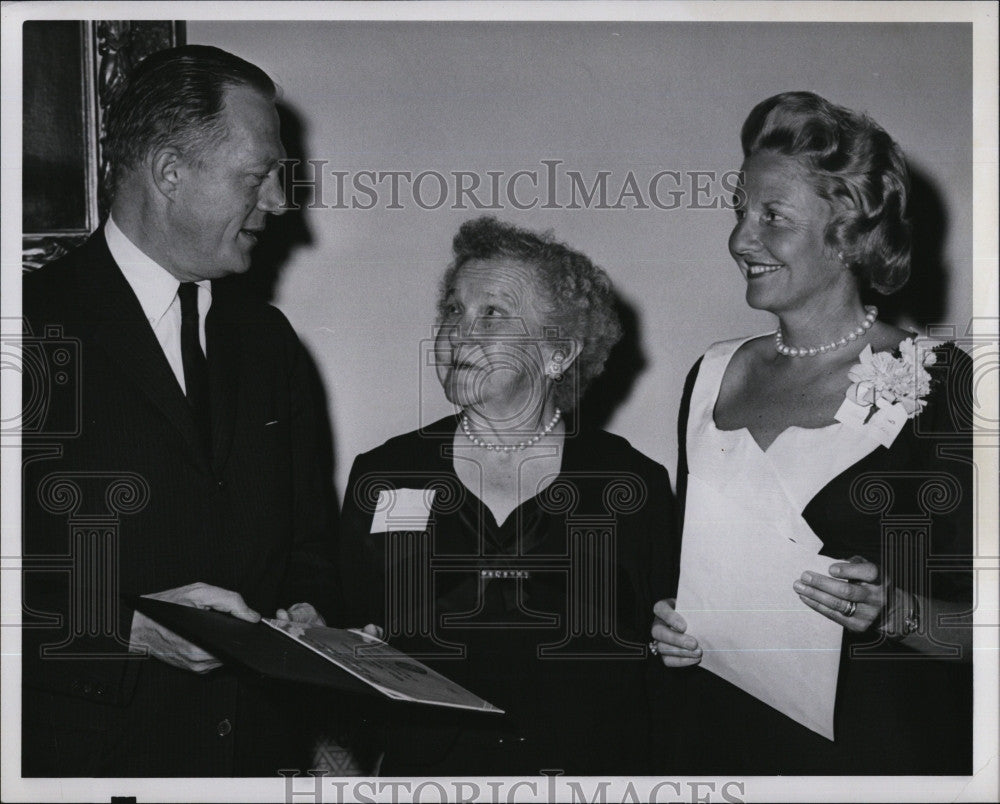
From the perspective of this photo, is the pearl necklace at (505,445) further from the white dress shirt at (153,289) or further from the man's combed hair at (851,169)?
the man's combed hair at (851,169)

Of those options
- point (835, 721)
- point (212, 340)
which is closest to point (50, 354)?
point (212, 340)

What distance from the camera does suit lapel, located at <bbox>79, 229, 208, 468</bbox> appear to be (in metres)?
2.04

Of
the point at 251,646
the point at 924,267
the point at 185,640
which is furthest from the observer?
the point at 924,267

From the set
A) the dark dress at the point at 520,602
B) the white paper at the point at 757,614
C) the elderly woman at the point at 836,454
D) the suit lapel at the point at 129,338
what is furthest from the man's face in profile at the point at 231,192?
the white paper at the point at 757,614

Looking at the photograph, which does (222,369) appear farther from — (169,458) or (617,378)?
(617,378)

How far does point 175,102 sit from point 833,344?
1.34 metres

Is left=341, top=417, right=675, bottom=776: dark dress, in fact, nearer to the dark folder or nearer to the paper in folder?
the paper in folder

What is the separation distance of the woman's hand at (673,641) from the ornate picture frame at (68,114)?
133 cm

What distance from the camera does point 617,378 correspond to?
6.93 ft

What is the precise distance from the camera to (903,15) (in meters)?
2.17

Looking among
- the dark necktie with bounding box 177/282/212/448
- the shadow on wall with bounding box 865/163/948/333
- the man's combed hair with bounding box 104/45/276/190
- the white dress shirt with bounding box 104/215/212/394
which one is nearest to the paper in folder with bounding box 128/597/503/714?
the dark necktie with bounding box 177/282/212/448

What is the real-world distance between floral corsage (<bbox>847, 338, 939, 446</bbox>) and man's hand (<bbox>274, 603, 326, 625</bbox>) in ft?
3.60

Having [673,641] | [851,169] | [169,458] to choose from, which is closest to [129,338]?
[169,458]

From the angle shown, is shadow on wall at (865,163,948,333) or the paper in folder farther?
shadow on wall at (865,163,948,333)
